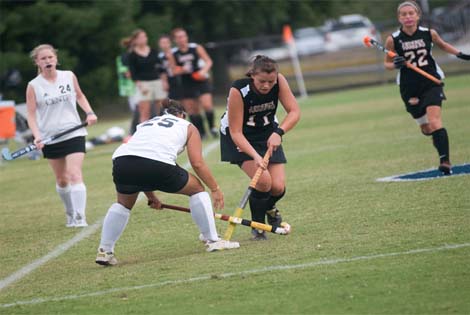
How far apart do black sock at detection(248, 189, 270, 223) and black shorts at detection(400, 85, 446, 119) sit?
381 centimetres

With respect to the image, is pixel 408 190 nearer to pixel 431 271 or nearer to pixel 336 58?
pixel 431 271

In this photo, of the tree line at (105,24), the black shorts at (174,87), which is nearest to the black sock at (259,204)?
the black shorts at (174,87)

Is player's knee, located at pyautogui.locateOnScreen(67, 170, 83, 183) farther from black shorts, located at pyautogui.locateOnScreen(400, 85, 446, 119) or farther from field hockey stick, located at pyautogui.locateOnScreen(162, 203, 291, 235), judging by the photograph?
black shorts, located at pyautogui.locateOnScreen(400, 85, 446, 119)

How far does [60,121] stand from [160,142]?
3.33 meters

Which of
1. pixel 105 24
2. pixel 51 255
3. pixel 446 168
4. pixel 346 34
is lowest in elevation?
pixel 346 34

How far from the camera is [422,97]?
1264 cm

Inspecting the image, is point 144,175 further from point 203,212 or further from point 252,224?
point 252,224

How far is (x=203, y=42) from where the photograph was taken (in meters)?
40.8

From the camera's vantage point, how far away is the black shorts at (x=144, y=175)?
851 centimetres

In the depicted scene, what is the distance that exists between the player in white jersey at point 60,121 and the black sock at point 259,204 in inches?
101

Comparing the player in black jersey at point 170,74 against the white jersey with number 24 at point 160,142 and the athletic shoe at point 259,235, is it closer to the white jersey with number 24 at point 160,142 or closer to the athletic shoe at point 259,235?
the athletic shoe at point 259,235

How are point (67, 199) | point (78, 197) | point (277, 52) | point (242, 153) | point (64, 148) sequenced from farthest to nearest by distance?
point (277, 52) → point (67, 199) → point (64, 148) → point (78, 197) → point (242, 153)

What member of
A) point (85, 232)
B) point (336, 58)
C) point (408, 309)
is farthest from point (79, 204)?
point (336, 58)

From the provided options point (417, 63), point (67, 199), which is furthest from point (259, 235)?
point (417, 63)
